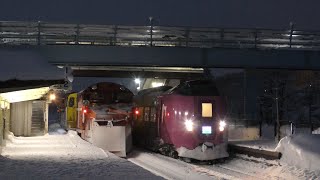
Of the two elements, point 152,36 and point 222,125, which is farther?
point 152,36

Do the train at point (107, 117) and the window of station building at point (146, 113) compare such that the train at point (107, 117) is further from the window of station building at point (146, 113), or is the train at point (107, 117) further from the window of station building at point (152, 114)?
the window of station building at point (146, 113)

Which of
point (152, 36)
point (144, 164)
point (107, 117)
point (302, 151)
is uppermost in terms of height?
point (152, 36)

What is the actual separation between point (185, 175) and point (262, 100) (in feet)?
125

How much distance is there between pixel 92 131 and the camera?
73.9 ft

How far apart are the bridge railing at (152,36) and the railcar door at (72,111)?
364cm

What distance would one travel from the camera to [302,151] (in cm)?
1703

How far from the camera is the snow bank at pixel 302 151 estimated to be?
16.3 m

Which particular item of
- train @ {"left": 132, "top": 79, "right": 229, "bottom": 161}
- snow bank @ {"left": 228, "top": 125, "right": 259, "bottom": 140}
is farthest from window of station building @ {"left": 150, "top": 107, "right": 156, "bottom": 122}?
snow bank @ {"left": 228, "top": 125, "right": 259, "bottom": 140}

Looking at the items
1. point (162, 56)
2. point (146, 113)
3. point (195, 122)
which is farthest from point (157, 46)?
point (195, 122)

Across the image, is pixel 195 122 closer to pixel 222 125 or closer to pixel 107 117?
pixel 222 125

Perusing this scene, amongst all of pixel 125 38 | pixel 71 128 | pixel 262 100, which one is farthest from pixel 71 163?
pixel 262 100

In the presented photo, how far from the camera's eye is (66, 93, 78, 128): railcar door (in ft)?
90.2

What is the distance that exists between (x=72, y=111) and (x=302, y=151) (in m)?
15.2

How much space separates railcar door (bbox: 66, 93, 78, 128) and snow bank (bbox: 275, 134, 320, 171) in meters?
12.6
